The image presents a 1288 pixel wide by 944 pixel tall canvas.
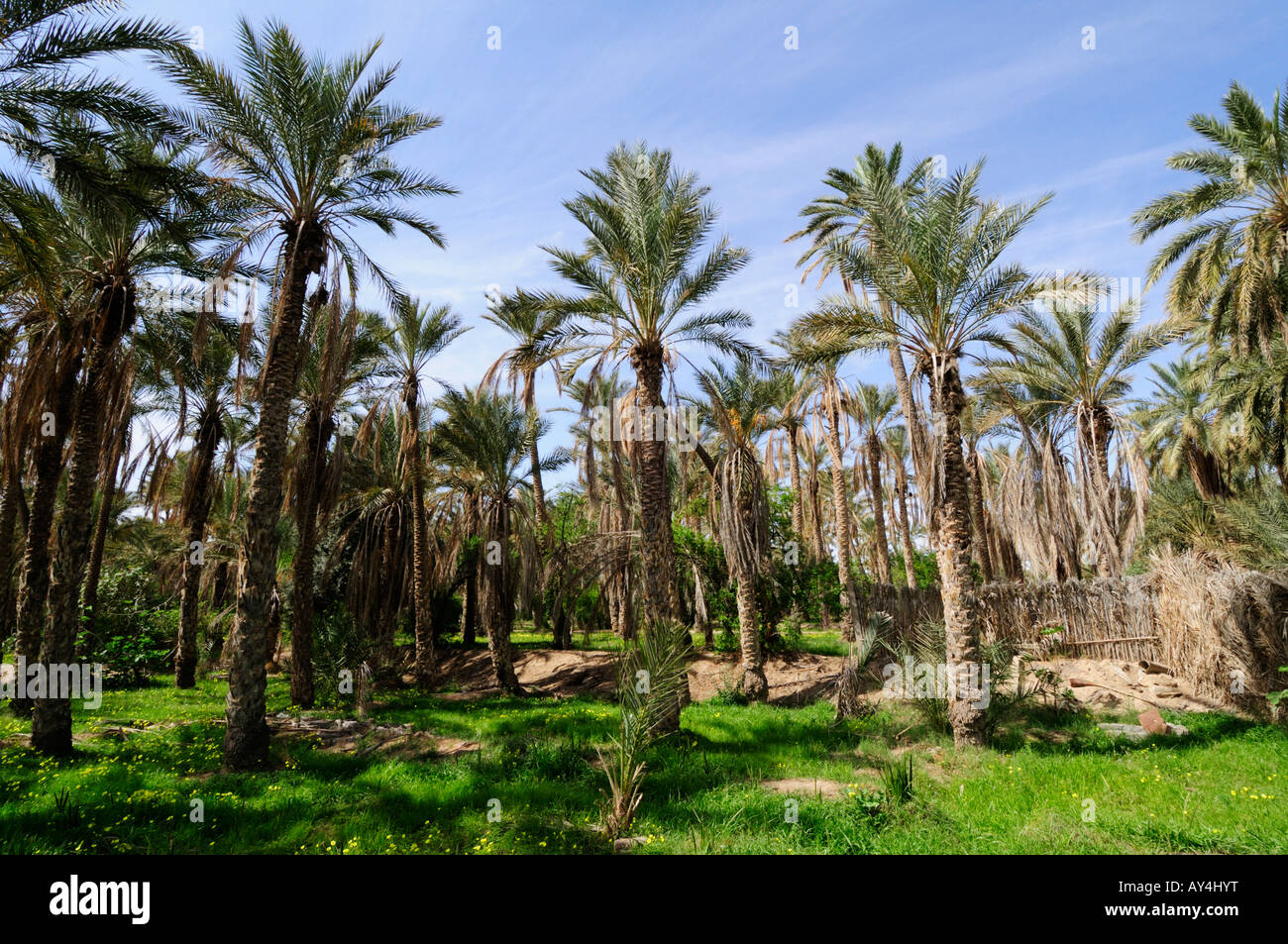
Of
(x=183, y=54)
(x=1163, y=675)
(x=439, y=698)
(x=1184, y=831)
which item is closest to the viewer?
(x=1184, y=831)

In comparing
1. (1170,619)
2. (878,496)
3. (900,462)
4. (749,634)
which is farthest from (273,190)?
(900,462)

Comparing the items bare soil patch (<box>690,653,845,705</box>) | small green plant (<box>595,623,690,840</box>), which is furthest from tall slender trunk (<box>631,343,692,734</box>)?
bare soil patch (<box>690,653,845,705</box>)

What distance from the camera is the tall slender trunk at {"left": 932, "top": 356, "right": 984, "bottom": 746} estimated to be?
10734 millimetres

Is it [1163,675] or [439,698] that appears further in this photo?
[439,698]

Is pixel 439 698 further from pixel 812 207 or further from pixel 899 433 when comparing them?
pixel 899 433

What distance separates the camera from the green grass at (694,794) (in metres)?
6.41

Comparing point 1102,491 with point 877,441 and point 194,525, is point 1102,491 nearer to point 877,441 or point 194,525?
point 877,441

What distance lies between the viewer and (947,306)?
11.8 metres

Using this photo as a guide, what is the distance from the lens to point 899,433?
3300 centimetres

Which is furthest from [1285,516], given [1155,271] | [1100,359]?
[1155,271]
